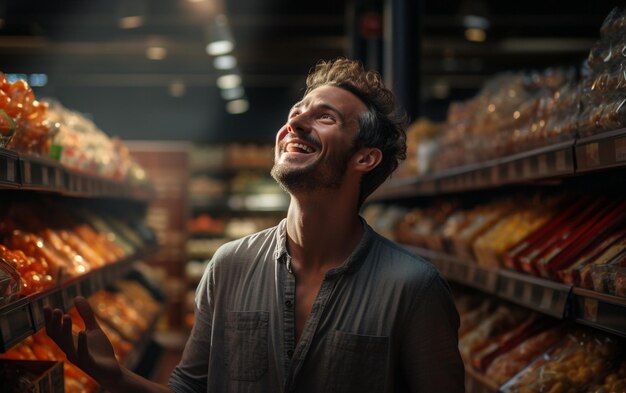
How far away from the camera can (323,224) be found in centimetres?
207

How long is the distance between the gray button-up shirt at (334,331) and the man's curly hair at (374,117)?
0.25m

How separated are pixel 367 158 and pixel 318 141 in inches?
7.4

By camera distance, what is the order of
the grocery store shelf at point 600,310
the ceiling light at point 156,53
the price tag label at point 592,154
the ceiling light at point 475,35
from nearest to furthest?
the grocery store shelf at point 600,310, the price tag label at point 592,154, the ceiling light at point 475,35, the ceiling light at point 156,53

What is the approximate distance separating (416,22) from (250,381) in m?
4.39

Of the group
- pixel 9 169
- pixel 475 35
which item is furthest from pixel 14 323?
pixel 475 35

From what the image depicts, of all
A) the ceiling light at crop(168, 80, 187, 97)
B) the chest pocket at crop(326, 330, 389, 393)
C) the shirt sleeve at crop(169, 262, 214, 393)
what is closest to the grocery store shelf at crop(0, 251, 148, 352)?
the shirt sleeve at crop(169, 262, 214, 393)

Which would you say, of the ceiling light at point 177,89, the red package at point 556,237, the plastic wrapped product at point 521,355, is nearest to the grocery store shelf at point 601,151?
the red package at point 556,237

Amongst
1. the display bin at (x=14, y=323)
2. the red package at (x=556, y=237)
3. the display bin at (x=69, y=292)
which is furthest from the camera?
the red package at (x=556, y=237)

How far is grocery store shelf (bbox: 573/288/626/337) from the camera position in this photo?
1.84 m

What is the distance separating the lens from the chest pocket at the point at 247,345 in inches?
76.4

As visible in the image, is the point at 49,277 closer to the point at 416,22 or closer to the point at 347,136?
the point at 347,136

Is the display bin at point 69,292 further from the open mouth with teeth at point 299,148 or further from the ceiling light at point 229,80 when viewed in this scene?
the ceiling light at point 229,80

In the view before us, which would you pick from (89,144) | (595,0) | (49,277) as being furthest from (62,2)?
(49,277)

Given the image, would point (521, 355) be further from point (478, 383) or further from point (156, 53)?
point (156, 53)
